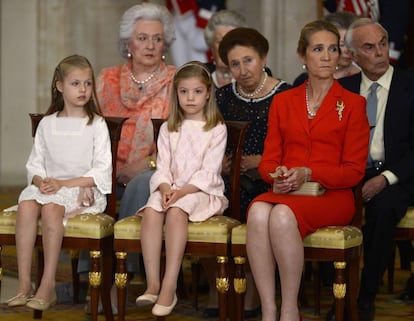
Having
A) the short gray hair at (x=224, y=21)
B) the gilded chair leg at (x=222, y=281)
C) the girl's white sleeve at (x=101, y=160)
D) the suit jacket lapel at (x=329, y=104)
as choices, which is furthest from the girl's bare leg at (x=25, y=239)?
the short gray hair at (x=224, y=21)

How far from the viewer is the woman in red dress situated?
604 cm

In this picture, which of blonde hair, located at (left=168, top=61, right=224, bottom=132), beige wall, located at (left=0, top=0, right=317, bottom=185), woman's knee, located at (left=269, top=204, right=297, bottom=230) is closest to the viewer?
woman's knee, located at (left=269, top=204, right=297, bottom=230)

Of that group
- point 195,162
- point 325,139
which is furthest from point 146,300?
point 325,139

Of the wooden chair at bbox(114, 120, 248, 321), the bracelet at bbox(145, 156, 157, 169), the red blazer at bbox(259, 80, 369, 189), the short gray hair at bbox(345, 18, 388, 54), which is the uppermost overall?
the short gray hair at bbox(345, 18, 388, 54)

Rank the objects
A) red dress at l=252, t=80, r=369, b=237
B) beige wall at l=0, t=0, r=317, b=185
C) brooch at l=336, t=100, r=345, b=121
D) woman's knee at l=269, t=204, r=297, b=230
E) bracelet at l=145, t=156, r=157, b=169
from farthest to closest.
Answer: beige wall at l=0, t=0, r=317, b=185 < bracelet at l=145, t=156, r=157, b=169 < brooch at l=336, t=100, r=345, b=121 < red dress at l=252, t=80, r=369, b=237 < woman's knee at l=269, t=204, r=297, b=230

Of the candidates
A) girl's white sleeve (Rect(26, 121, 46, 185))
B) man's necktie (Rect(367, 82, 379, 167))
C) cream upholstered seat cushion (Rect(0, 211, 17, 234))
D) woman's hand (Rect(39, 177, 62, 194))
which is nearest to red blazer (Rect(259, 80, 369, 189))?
man's necktie (Rect(367, 82, 379, 167))

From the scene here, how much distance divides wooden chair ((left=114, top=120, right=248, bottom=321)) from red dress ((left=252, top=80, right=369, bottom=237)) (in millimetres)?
220

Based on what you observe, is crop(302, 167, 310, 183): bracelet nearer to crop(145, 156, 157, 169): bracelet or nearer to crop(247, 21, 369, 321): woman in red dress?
crop(247, 21, 369, 321): woman in red dress

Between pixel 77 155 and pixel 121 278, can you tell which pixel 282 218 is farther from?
pixel 77 155

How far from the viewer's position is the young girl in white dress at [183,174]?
6.32 meters

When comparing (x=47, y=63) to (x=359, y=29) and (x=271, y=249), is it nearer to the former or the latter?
(x=359, y=29)

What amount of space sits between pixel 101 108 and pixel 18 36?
504 cm

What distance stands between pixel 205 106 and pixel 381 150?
1.04 metres

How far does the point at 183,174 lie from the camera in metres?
6.61
